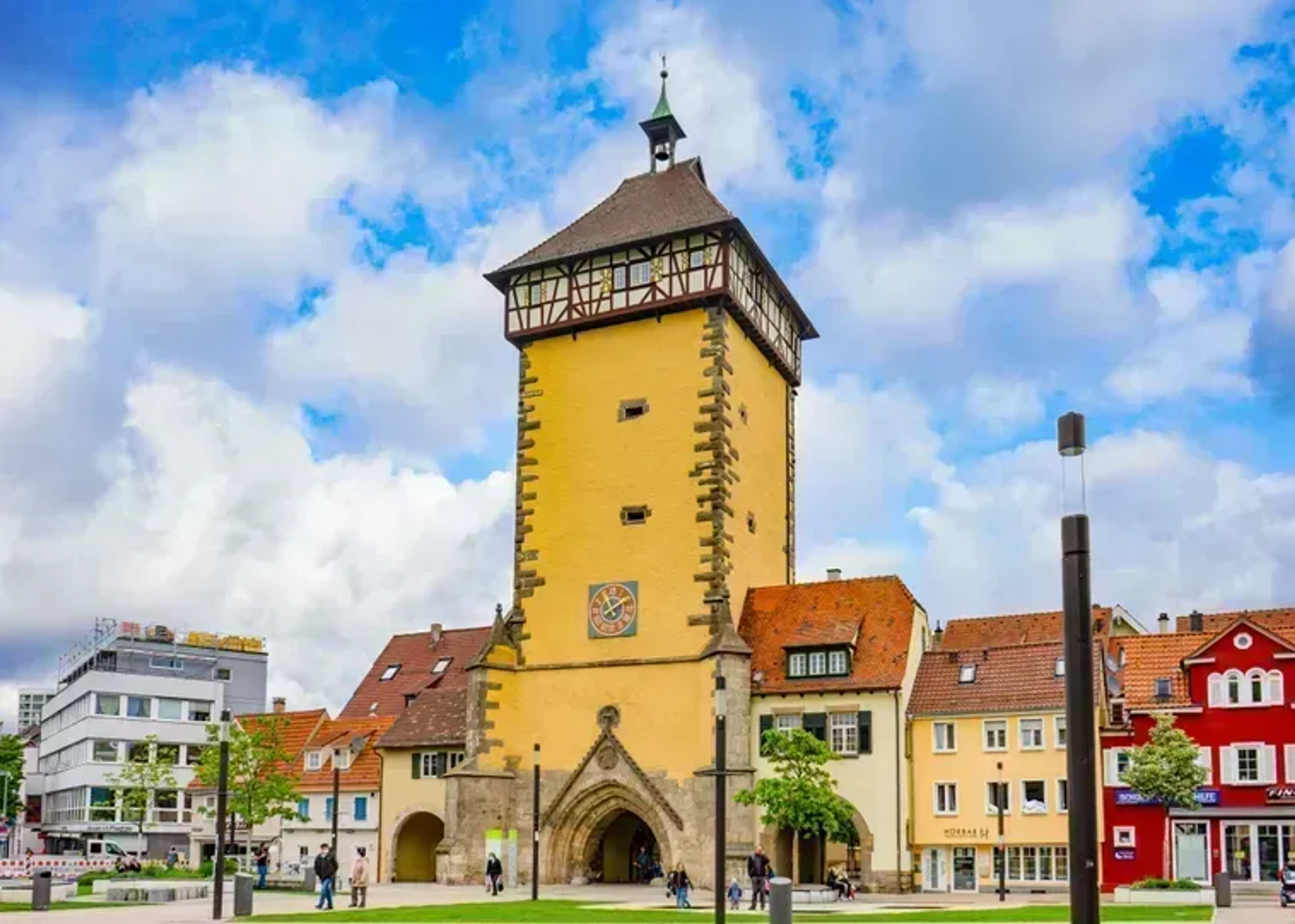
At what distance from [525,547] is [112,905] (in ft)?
65.4

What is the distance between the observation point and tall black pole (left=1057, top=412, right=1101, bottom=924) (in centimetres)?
1246

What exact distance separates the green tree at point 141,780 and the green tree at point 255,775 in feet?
8.41

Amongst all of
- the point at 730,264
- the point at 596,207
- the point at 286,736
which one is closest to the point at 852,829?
the point at 730,264

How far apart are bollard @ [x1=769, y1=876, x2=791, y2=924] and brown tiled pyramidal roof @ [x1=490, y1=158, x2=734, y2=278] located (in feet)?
104

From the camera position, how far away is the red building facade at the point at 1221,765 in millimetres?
48219

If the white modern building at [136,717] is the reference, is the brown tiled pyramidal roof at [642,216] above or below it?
above

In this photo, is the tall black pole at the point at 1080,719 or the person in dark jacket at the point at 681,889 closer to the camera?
the tall black pole at the point at 1080,719

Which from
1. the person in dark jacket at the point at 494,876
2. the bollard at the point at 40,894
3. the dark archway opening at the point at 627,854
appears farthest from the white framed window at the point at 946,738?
the bollard at the point at 40,894

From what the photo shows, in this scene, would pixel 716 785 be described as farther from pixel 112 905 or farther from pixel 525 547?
pixel 525 547

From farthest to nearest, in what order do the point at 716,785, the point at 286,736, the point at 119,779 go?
1. the point at 119,779
2. the point at 286,736
3. the point at 716,785

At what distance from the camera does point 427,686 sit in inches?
2571

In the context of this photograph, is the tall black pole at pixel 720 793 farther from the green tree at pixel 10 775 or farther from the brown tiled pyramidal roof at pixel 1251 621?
the green tree at pixel 10 775

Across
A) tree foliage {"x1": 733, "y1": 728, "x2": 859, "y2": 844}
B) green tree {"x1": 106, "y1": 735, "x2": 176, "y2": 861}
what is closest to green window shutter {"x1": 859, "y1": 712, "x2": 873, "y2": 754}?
tree foliage {"x1": 733, "y1": 728, "x2": 859, "y2": 844}

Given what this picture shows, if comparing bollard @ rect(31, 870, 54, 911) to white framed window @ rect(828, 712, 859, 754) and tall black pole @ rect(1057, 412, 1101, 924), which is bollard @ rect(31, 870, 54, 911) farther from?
tall black pole @ rect(1057, 412, 1101, 924)
